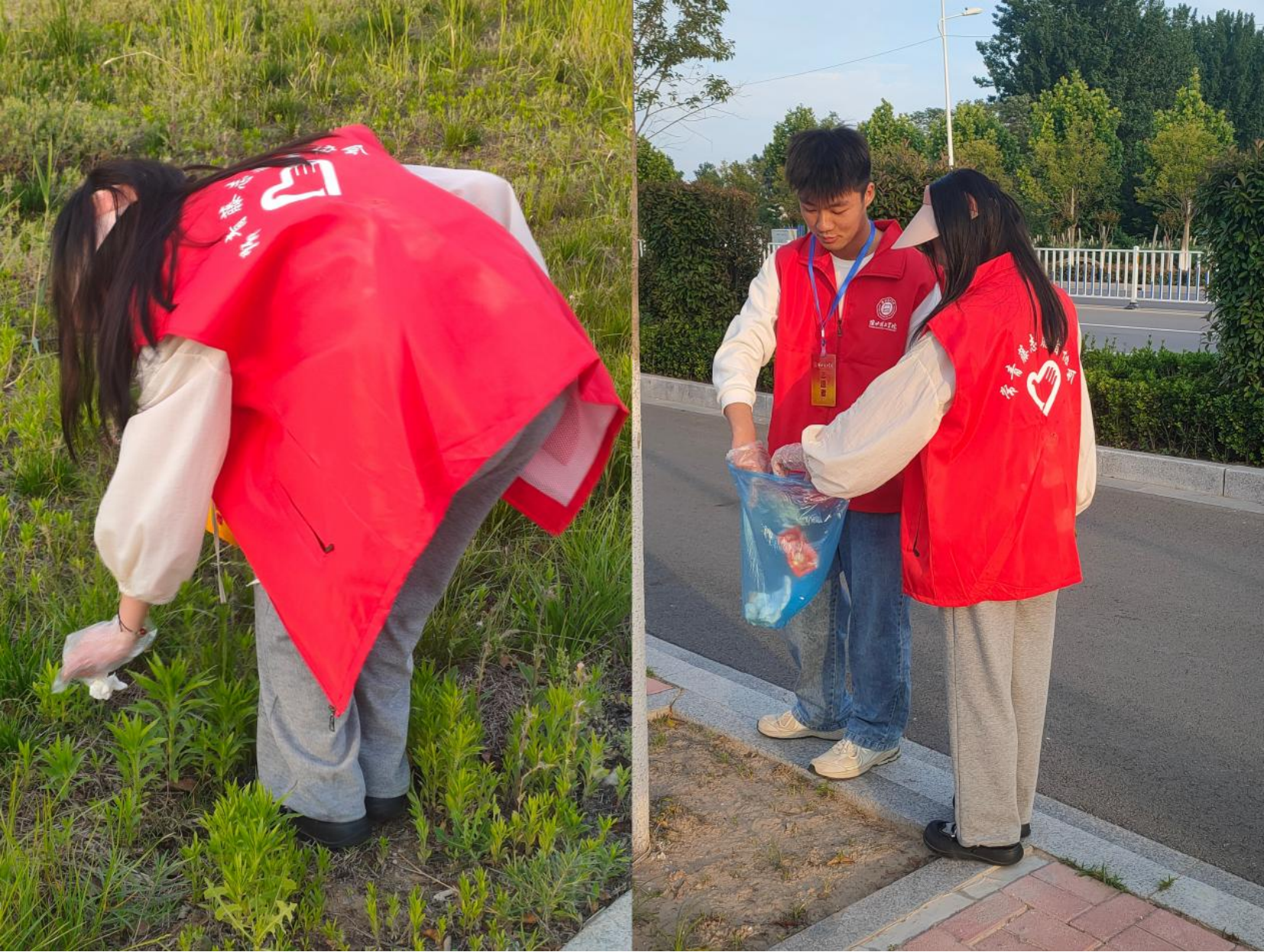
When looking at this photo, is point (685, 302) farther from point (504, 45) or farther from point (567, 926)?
point (567, 926)

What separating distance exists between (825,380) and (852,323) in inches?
6.9

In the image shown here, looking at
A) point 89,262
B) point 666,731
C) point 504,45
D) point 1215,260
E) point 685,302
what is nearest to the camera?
point 89,262

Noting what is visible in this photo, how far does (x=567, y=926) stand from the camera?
2.58 meters

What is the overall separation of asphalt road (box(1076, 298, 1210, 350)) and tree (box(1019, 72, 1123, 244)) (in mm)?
6470

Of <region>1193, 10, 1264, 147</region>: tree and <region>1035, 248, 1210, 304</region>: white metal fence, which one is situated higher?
<region>1193, 10, 1264, 147</region>: tree

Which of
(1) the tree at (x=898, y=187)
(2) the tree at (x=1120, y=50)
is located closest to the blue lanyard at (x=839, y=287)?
(1) the tree at (x=898, y=187)

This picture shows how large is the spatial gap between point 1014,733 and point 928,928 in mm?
535

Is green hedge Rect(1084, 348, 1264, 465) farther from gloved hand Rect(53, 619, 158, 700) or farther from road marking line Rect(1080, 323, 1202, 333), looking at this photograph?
road marking line Rect(1080, 323, 1202, 333)

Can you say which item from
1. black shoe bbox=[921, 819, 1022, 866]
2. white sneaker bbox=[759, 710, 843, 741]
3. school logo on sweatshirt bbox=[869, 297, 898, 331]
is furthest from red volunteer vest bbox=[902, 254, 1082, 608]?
white sneaker bbox=[759, 710, 843, 741]

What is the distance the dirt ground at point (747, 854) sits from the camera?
2.79 m

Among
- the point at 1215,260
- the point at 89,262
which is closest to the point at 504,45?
the point at 89,262

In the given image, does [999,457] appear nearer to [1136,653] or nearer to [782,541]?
[782,541]

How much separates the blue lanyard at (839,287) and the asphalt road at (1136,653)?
1536mm

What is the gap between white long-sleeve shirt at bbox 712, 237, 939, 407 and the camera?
3232 millimetres
